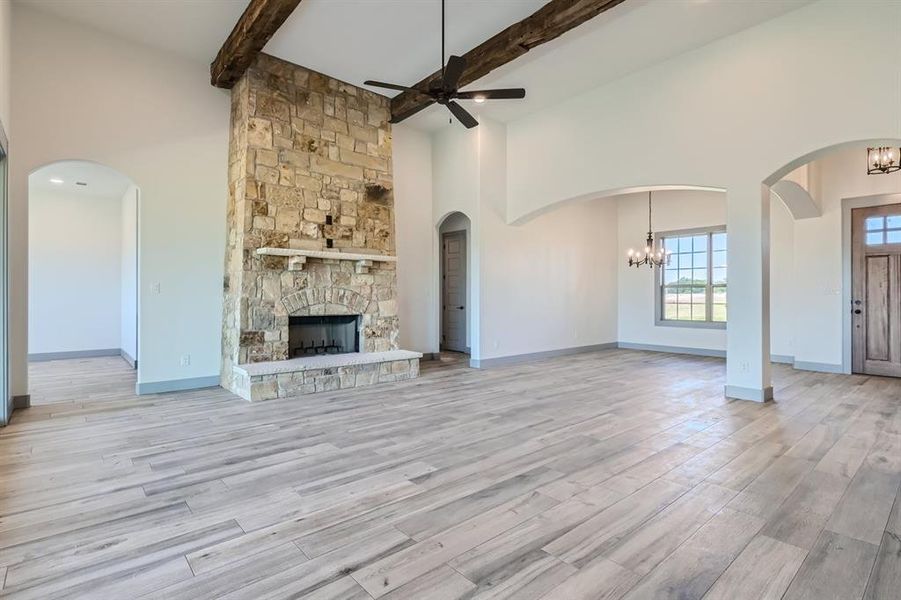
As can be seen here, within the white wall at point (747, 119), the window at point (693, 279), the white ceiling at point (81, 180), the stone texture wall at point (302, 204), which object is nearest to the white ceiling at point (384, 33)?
the stone texture wall at point (302, 204)

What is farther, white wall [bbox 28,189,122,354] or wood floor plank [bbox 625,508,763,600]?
white wall [bbox 28,189,122,354]

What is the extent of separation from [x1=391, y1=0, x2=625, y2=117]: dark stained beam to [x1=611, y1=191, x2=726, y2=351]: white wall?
5551 millimetres

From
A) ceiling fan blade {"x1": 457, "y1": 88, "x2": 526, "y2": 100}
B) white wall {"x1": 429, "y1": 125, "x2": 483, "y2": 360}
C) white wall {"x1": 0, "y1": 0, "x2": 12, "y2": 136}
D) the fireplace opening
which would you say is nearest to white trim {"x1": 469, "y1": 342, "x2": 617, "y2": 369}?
white wall {"x1": 429, "y1": 125, "x2": 483, "y2": 360}

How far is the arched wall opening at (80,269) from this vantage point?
26.3 feet

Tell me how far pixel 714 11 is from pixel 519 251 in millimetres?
4249

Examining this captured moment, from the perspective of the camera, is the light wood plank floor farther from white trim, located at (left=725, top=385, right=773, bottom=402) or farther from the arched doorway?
the arched doorway

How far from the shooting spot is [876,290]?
21.3 ft

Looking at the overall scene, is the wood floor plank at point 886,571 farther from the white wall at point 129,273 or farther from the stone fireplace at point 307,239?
the white wall at point 129,273

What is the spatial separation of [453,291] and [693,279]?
16.0 ft

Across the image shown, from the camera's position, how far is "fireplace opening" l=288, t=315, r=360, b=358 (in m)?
6.31

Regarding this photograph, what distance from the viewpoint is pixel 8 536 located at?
2.22 meters

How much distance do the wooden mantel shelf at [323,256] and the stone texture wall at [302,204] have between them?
9cm

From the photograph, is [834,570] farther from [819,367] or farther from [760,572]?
[819,367]

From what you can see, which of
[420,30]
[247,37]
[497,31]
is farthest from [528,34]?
[247,37]
